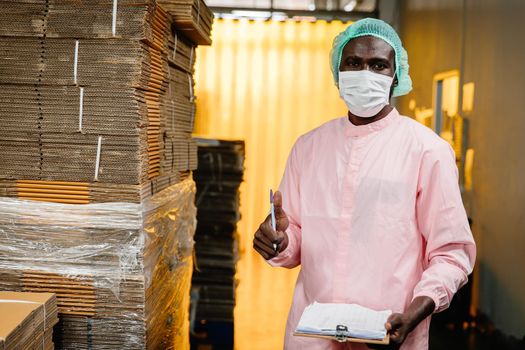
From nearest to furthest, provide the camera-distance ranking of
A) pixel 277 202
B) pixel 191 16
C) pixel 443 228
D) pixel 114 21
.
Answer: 1. pixel 443 228
2. pixel 277 202
3. pixel 114 21
4. pixel 191 16

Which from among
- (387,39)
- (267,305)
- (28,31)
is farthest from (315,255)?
(267,305)

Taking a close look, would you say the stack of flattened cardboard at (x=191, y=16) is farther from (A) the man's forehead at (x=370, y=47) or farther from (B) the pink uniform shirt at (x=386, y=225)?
(B) the pink uniform shirt at (x=386, y=225)

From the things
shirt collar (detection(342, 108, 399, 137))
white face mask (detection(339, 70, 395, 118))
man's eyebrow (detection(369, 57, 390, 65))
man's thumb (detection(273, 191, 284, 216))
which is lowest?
man's thumb (detection(273, 191, 284, 216))

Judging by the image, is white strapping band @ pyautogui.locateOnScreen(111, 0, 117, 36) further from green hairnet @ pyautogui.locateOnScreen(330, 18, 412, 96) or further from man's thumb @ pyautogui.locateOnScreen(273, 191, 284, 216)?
man's thumb @ pyautogui.locateOnScreen(273, 191, 284, 216)

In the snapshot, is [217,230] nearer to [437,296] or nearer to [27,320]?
[27,320]

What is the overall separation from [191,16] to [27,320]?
63.9 inches

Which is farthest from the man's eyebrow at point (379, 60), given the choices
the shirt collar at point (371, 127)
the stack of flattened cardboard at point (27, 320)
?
the stack of flattened cardboard at point (27, 320)

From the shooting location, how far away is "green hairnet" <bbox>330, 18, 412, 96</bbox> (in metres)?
2.32

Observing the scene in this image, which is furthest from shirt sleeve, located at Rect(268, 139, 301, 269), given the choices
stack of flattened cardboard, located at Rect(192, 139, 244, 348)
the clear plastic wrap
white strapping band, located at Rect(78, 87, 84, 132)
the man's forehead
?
stack of flattened cardboard, located at Rect(192, 139, 244, 348)

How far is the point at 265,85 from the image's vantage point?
8789 millimetres

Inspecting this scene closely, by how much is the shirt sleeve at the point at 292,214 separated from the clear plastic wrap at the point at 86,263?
0.68 metres

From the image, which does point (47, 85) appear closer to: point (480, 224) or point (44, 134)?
point (44, 134)

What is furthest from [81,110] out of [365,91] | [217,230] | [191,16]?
[217,230]

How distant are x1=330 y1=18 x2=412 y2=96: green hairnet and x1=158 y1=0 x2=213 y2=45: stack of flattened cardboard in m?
1.02
